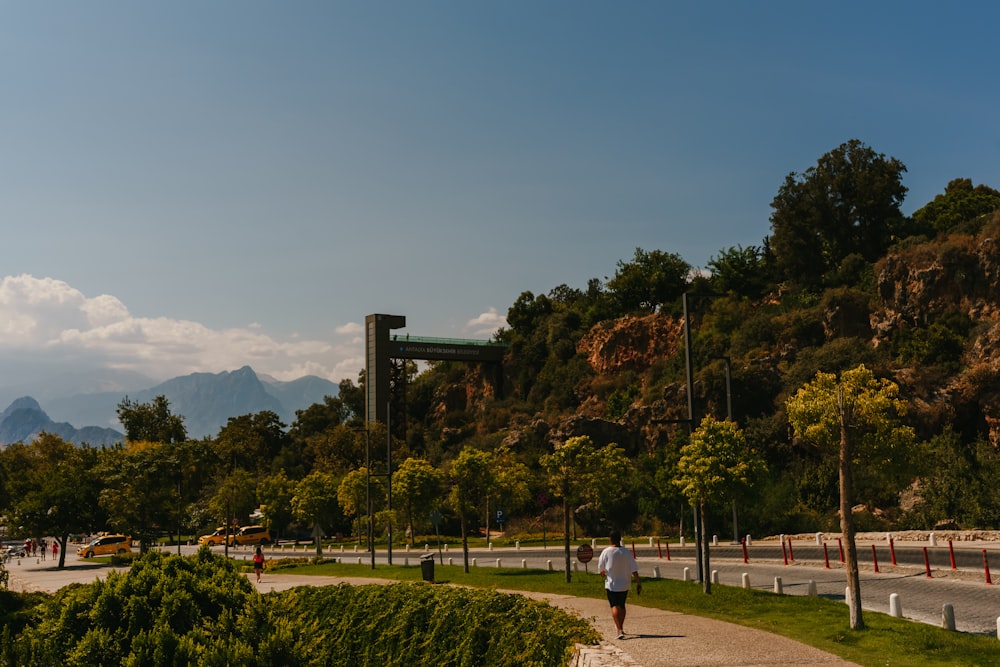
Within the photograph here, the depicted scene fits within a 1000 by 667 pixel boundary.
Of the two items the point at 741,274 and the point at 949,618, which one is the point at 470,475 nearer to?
the point at 949,618

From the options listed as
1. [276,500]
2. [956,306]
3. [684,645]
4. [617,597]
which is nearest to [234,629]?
[617,597]

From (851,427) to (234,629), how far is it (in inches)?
499

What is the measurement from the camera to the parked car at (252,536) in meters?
72.6

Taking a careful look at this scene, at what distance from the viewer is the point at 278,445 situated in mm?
111000

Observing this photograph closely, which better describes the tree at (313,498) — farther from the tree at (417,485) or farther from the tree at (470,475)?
the tree at (470,475)

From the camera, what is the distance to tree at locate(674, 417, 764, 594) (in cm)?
2222

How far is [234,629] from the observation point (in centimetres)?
1006

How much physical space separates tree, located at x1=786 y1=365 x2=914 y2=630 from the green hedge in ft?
19.5

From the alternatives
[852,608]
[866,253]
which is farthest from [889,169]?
[852,608]

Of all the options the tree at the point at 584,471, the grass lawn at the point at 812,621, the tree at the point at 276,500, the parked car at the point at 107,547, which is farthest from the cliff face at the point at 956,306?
the parked car at the point at 107,547

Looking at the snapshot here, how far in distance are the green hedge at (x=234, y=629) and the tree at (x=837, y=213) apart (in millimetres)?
70164

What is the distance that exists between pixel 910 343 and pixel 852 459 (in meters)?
45.9

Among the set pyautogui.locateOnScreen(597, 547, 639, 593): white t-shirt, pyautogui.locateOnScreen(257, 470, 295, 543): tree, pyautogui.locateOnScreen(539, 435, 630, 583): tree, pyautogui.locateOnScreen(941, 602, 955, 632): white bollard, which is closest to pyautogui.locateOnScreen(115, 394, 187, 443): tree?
pyautogui.locateOnScreen(257, 470, 295, 543): tree

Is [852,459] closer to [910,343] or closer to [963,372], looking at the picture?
[963,372]
